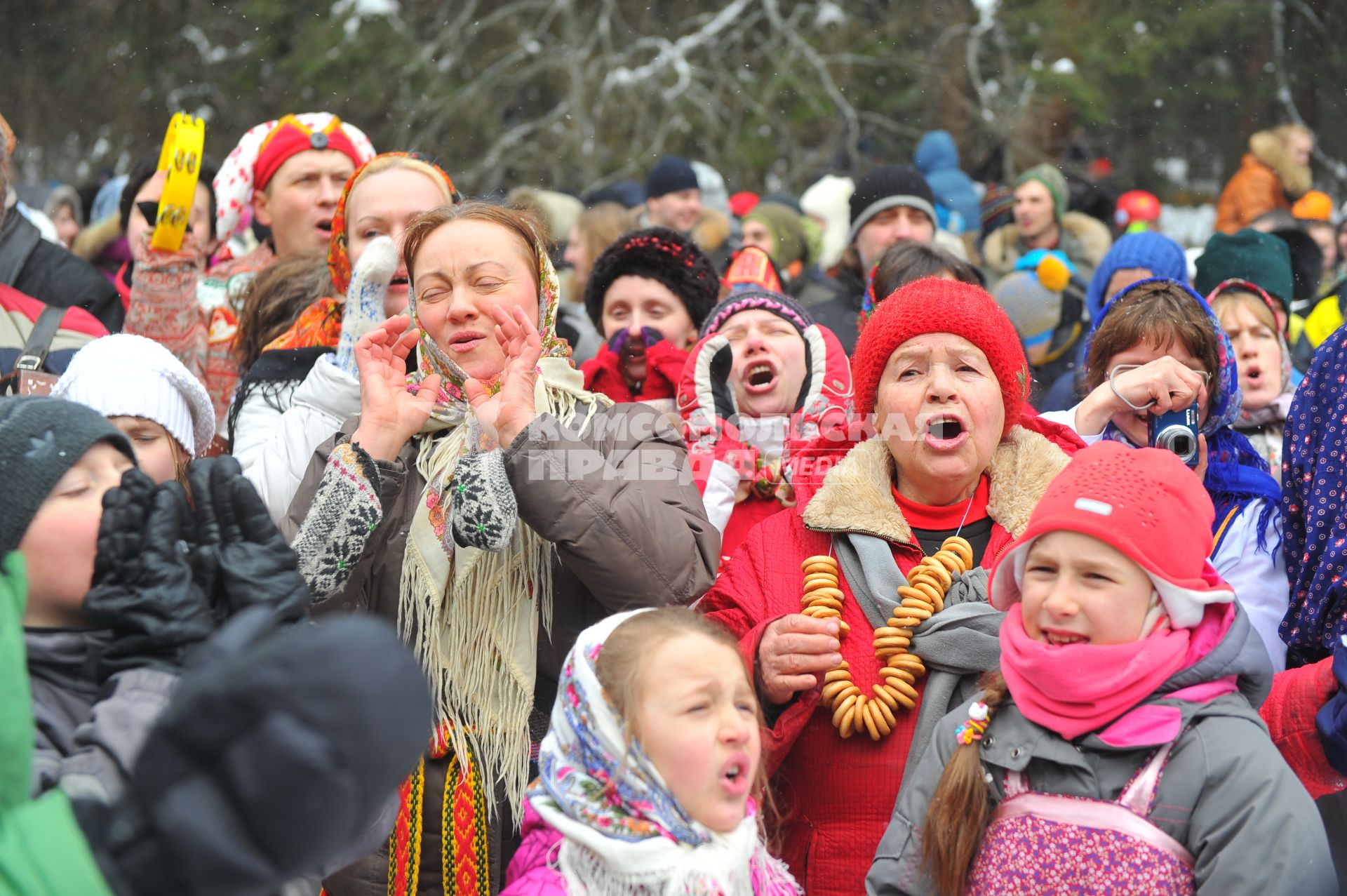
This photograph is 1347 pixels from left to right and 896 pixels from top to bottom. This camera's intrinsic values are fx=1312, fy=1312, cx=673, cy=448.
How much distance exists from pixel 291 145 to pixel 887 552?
2920mm

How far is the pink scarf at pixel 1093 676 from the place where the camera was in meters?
2.45

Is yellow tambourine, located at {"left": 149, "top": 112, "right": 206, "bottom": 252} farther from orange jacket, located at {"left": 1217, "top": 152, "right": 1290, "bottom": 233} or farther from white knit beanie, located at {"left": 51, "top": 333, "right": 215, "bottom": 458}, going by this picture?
orange jacket, located at {"left": 1217, "top": 152, "right": 1290, "bottom": 233}

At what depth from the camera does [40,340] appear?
389cm

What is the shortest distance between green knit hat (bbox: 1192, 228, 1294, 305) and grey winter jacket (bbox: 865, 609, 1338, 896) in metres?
2.85

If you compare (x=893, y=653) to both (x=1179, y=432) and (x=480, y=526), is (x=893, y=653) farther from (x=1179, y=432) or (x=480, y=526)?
(x=1179, y=432)

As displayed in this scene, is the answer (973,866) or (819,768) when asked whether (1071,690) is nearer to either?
(973,866)

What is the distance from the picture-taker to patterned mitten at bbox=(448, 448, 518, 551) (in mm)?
2760

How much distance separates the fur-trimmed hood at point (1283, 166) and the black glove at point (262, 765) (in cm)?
811

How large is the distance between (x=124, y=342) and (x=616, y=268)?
6.36 feet

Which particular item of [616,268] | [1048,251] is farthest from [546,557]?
[1048,251]

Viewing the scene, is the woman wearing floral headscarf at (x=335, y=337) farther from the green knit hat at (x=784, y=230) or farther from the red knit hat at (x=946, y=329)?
the green knit hat at (x=784, y=230)

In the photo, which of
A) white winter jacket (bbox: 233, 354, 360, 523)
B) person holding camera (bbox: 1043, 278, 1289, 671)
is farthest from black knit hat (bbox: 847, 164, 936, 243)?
white winter jacket (bbox: 233, 354, 360, 523)

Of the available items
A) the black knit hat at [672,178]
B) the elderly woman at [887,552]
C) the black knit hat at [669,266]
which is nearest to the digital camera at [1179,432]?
the elderly woman at [887,552]

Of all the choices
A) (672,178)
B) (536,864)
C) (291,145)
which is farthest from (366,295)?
(672,178)
